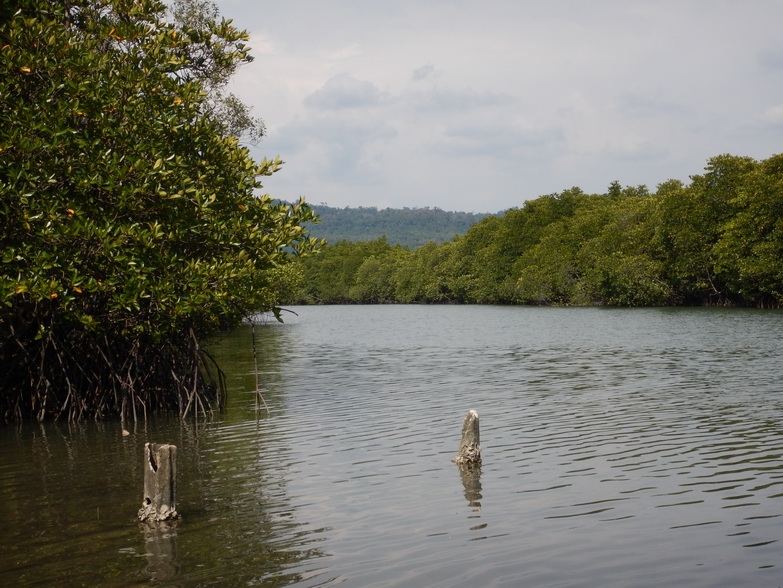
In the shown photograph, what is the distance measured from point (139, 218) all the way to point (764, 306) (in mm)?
76595

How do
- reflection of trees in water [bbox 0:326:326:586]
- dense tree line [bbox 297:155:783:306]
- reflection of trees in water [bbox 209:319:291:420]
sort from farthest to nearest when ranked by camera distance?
dense tree line [bbox 297:155:783:306]
reflection of trees in water [bbox 209:319:291:420]
reflection of trees in water [bbox 0:326:326:586]

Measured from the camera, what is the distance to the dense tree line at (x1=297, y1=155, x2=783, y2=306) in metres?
82.4

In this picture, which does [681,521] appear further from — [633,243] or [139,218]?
[633,243]

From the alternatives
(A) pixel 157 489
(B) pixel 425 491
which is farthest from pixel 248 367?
(A) pixel 157 489

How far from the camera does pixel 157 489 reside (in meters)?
12.7

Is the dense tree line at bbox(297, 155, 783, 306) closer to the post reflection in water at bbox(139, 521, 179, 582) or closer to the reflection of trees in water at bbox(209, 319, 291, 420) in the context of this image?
the reflection of trees in water at bbox(209, 319, 291, 420)

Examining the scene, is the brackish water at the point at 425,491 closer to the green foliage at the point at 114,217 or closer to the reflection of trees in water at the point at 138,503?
the reflection of trees in water at the point at 138,503

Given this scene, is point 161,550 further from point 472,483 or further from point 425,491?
point 472,483

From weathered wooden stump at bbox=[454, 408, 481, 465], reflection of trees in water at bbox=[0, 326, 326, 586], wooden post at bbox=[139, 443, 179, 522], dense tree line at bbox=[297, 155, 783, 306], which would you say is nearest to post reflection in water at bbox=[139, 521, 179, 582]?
reflection of trees in water at bbox=[0, 326, 326, 586]

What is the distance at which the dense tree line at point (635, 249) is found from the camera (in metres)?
82.4

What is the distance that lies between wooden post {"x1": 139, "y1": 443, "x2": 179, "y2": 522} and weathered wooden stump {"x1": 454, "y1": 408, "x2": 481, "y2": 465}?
603 cm

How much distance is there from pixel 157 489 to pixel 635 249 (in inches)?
3861

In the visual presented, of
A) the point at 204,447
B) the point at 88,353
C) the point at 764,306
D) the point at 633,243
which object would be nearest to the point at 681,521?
the point at 204,447

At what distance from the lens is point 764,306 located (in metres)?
83.6
